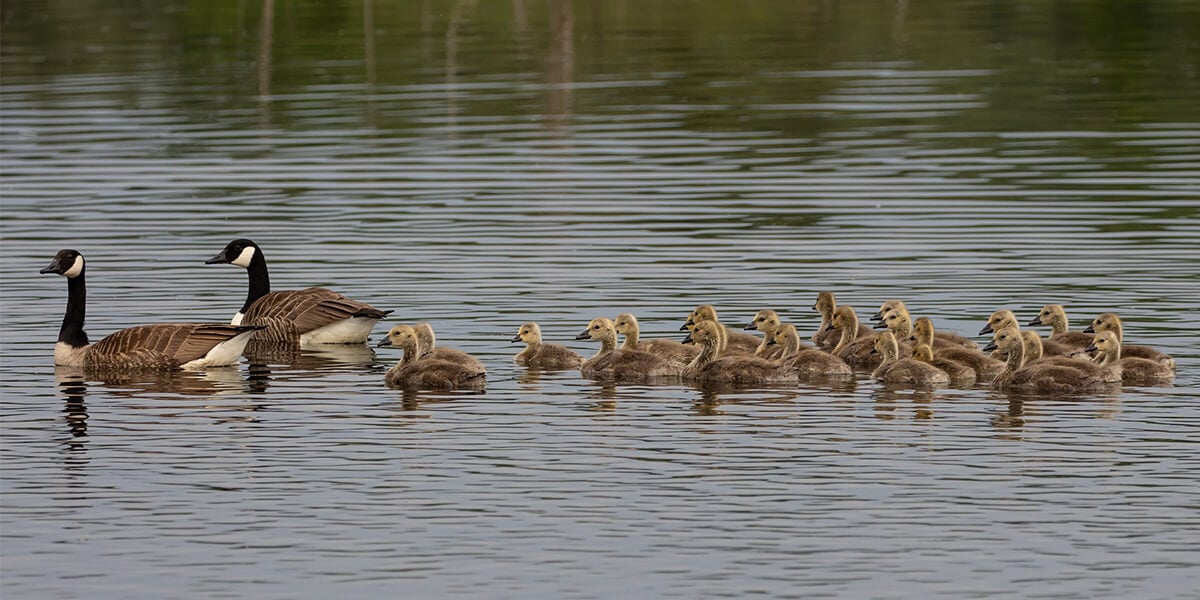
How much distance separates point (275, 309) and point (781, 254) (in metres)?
7.79

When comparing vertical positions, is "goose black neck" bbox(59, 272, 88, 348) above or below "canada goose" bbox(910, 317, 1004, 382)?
above

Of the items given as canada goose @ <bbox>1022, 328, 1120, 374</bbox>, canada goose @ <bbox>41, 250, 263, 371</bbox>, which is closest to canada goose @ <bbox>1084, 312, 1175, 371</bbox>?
canada goose @ <bbox>1022, 328, 1120, 374</bbox>

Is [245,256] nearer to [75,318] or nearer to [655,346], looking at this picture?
[75,318]

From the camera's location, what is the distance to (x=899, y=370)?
68.5 ft

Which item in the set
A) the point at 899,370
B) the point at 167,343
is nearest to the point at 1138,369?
the point at 899,370

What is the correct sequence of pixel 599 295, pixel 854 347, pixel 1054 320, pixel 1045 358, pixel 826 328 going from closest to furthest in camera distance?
pixel 1045 358, pixel 854 347, pixel 1054 320, pixel 826 328, pixel 599 295

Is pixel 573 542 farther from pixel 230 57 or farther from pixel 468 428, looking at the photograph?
pixel 230 57

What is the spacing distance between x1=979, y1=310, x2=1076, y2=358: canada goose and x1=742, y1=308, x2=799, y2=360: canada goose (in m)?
1.99

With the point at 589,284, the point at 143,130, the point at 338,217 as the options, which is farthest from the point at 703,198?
the point at 143,130

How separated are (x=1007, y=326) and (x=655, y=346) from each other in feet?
11.2

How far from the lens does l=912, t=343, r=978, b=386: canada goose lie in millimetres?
21031

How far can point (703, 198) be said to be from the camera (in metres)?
36.4

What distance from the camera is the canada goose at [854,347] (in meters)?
22.2

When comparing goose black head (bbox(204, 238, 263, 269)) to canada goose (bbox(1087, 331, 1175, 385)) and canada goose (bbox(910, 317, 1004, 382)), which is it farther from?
canada goose (bbox(1087, 331, 1175, 385))
